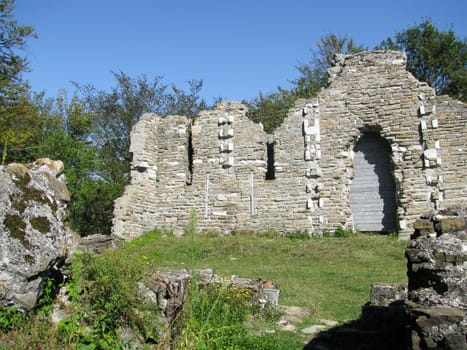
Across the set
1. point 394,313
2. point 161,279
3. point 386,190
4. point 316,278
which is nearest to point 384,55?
point 386,190

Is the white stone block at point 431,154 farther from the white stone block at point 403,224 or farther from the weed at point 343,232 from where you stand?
the weed at point 343,232

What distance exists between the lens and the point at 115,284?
517 cm

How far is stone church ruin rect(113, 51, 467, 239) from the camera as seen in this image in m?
14.5

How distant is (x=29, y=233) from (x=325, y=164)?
1165cm

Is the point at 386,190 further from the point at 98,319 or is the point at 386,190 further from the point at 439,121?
the point at 98,319

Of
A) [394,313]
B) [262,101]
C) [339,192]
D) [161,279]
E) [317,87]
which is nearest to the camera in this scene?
[161,279]

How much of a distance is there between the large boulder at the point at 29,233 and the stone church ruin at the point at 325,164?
9.36 m

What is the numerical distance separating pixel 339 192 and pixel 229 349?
429 inches

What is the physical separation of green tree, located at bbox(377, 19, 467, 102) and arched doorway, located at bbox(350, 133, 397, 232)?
15306mm

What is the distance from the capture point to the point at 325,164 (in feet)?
50.8

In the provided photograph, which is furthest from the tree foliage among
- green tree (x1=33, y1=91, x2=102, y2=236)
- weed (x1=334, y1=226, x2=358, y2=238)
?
weed (x1=334, y1=226, x2=358, y2=238)

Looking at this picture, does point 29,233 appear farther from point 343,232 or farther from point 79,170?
point 79,170

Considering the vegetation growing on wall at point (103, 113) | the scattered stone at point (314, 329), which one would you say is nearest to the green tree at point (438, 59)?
the vegetation growing on wall at point (103, 113)

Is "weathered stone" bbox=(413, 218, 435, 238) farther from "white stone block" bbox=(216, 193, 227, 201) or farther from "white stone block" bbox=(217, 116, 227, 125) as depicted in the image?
"white stone block" bbox=(217, 116, 227, 125)
